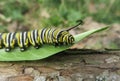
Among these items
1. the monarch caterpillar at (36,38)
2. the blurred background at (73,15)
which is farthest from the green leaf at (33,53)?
the blurred background at (73,15)

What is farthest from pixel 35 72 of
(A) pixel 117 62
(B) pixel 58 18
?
(B) pixel 58 18

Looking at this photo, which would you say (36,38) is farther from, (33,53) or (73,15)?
(73,15)

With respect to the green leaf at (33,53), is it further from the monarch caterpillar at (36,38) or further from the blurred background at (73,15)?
the blurred background at (73,15)

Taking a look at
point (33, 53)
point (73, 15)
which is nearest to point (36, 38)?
point (33, 53)

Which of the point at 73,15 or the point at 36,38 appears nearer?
the point at 36,38

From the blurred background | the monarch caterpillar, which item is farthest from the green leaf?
the blurred background

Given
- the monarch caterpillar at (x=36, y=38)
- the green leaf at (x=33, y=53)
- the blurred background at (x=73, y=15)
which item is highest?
the blurred background at (x=73, y=15)
